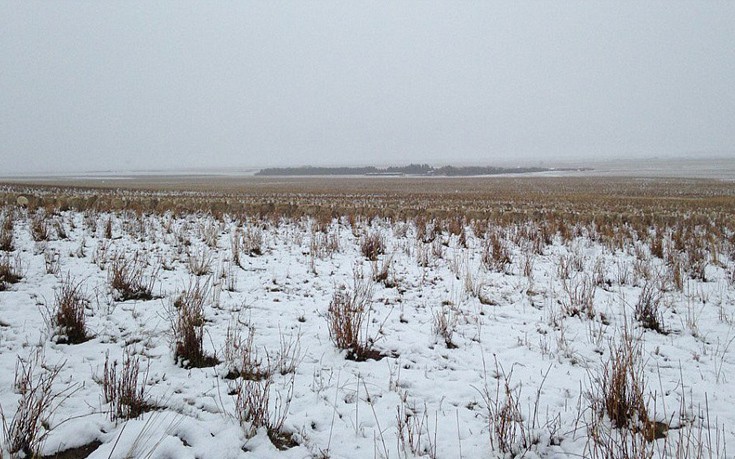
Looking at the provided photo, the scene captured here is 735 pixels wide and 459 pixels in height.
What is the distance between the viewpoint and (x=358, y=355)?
4461 mm

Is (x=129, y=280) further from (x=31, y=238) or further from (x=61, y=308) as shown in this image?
(x=31, y=238)

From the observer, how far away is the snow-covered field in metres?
2.94

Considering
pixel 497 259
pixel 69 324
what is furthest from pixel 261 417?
pixel 497 259

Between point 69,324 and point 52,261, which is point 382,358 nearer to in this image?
point 69,324

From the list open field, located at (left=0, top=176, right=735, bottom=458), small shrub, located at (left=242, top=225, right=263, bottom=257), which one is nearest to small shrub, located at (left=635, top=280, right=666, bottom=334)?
open field, located at (left=0, top=176, right=735, bottom=458)

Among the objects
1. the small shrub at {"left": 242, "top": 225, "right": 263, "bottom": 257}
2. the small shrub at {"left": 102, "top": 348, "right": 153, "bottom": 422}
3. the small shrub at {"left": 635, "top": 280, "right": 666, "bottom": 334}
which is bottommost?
the small shrub at {"left": 635, "top": 280, "right": 666, "bottom": 334}

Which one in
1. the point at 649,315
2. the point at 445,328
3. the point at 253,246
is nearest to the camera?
the point at 445,328

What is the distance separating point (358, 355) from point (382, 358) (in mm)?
284

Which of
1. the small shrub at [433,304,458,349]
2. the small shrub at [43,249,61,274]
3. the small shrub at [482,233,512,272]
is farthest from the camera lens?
the small shrub at [482,233,512,272]

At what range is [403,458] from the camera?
2826 millimetres

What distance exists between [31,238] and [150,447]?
989cm

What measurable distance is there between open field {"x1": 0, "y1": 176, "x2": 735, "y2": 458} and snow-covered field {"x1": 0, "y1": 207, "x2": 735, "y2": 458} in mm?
26

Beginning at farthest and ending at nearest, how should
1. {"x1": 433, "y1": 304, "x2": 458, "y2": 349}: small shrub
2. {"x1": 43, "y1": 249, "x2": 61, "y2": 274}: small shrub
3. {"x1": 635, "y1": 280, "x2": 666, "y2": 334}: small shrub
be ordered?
{"x1": 43, "y1": 249, "x2": 61, "y2": 274}: small shrub, {"x1": 635, "y1": 280, "x2": 666, "y2": 334}: small shrub, {"x1": 433, "y1": 304, "x2": 458, "y2": 349}: small shrub

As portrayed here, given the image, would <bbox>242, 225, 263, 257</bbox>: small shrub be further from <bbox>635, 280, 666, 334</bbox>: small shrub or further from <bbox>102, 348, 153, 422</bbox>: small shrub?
<bbox>635, 280, 666, 334</bbox>: small shrub
